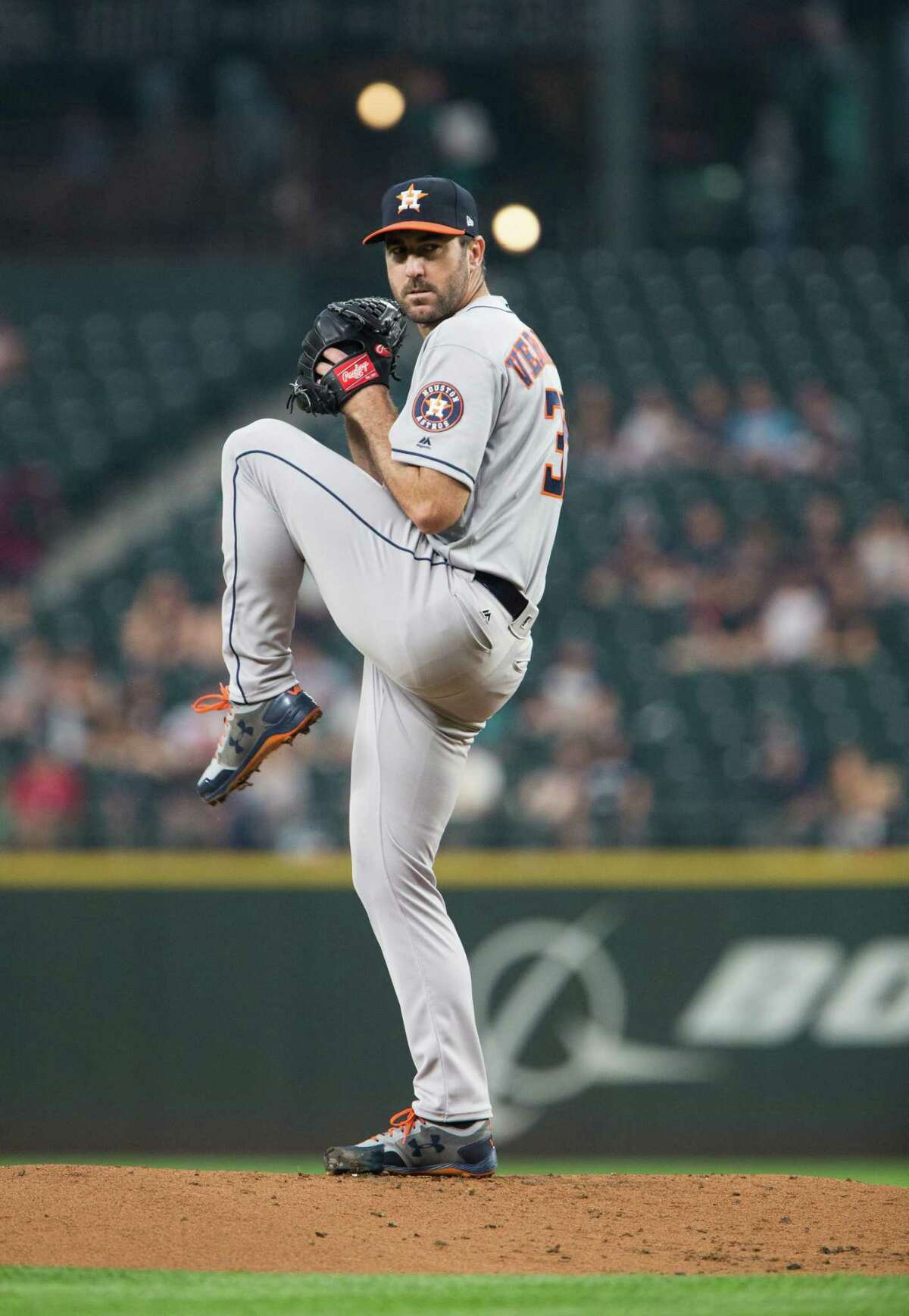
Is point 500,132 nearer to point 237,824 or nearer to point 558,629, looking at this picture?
point 558,629

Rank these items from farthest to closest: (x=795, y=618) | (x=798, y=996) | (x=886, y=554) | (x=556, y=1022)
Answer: (x=886, y=554)
(x=795, y=618)
(x=798, y=996)
(x=556, y=1022)

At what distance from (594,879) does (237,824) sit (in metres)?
1.47

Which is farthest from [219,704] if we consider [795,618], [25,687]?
[795,618]

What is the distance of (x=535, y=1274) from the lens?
3229mm

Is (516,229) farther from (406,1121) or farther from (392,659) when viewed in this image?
(406,1121)

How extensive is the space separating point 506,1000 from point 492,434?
174 inches

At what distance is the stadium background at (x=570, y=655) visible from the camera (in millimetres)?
7656

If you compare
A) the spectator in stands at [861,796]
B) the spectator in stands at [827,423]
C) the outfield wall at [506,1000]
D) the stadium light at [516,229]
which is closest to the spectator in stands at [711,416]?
the spectator in stands at [827,423]

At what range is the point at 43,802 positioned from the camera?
313 inches

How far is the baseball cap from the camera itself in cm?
353

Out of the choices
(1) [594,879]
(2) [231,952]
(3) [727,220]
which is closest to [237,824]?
(2) [231,952]

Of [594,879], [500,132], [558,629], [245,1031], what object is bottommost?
[245,1031]

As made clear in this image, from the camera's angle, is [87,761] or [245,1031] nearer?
[245,1031]

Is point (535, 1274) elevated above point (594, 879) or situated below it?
below
